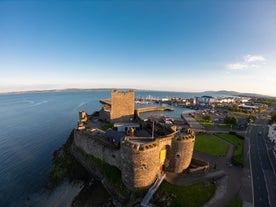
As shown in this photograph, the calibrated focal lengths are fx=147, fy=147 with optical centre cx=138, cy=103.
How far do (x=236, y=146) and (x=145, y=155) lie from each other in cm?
2720

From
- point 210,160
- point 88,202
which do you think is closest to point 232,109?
point 210,160

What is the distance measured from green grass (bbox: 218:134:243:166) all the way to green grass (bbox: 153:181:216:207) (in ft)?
31.8

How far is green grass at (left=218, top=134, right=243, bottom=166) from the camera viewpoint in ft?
83.0

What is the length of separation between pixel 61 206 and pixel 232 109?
4128 inches

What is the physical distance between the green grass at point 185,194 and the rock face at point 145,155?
6.06 feet

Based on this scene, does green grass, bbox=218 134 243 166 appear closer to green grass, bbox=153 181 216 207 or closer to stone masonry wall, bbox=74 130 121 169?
green grass, bbox=153 181 216 207

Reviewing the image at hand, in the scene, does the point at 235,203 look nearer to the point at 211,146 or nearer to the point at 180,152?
the point at 180,152

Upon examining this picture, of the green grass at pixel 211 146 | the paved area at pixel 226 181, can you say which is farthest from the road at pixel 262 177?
the green grass at pixel 211 146

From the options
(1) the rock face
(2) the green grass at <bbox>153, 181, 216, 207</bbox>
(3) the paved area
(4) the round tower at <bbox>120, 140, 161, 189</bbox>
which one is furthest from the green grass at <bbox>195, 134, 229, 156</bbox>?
(4) the round tower at <bbox>120, 140, 161, 189</bbox>

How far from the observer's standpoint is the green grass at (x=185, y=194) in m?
16.1

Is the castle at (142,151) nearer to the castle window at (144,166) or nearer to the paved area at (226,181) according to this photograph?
the castle window at (144,166)

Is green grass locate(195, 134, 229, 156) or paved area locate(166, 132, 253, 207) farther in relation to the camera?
green grass locate(195, 134, 229, 156)

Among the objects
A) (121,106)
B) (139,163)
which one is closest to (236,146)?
(139,163)

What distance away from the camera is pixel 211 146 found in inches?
1278
